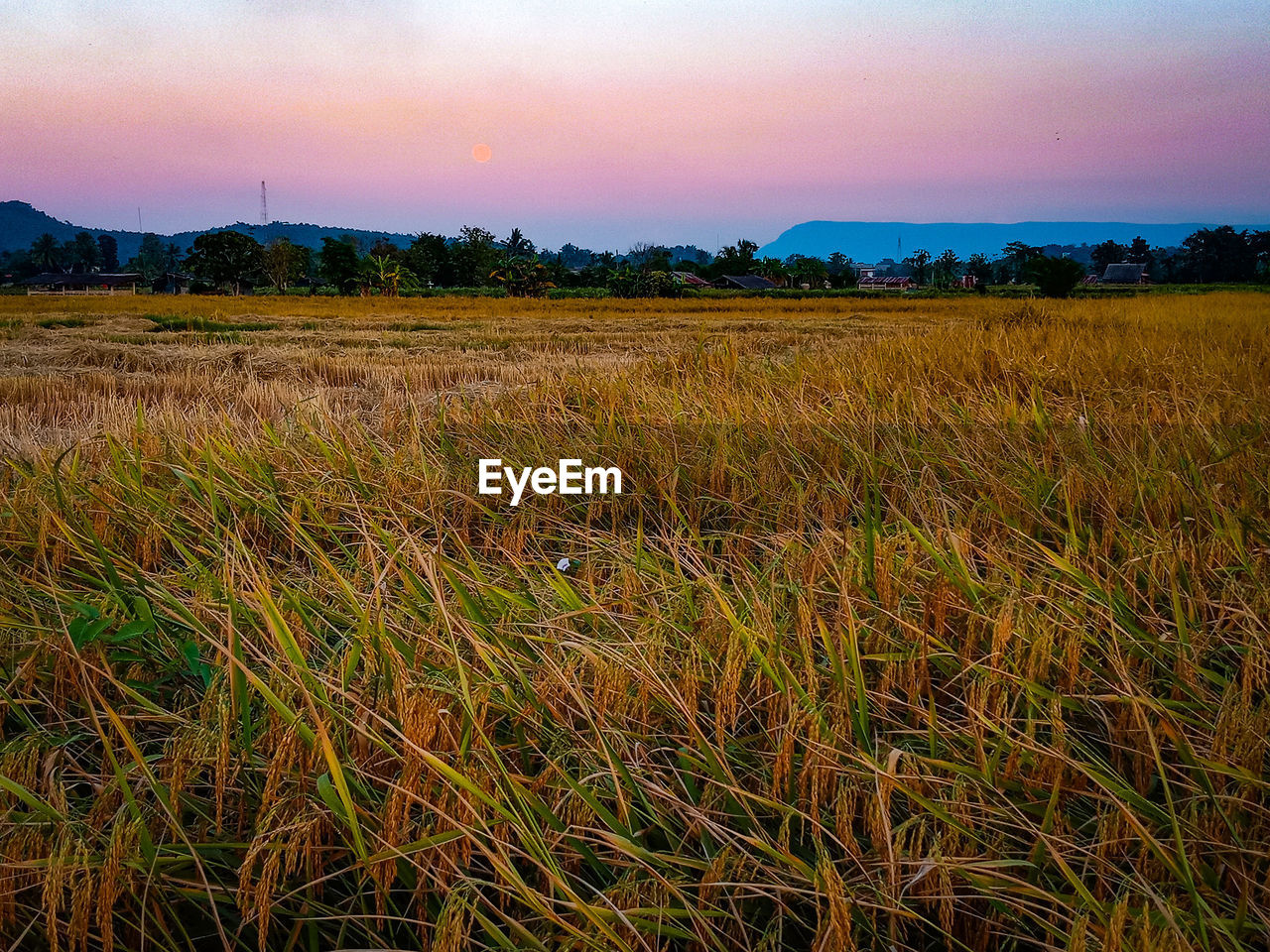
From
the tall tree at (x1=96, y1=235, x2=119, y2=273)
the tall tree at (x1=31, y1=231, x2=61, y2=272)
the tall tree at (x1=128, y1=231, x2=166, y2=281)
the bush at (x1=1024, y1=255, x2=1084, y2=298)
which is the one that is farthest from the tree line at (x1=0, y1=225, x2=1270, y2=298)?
the tall tree at (x1=96, y1=235, x2=119, y2=273)

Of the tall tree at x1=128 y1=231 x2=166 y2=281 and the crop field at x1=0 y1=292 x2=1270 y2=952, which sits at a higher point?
the tall tree at x1=128 y1=231 x2=166 y2=281

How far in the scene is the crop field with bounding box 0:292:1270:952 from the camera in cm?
95

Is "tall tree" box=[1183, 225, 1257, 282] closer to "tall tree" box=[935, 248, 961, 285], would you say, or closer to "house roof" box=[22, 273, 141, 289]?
"tall tree" box=[935, 248, 961, 285]

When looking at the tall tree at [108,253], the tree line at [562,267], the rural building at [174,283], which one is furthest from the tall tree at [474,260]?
the tall tree at [108,253]

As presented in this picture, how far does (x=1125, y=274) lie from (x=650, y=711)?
87.9 meters

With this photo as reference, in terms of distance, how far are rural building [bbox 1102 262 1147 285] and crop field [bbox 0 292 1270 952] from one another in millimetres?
82189

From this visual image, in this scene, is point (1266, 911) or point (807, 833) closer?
point (1266, 911)

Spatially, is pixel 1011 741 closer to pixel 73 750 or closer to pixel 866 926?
pixel 866 926

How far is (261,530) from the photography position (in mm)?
2379

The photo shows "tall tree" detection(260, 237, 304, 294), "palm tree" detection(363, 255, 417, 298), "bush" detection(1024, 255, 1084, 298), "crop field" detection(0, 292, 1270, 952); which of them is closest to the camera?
"crop field" detection(0, 292, 1270, 952)

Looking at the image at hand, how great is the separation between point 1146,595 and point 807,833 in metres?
1.11

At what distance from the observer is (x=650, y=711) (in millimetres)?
1324

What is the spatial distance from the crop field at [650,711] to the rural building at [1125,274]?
82.2m

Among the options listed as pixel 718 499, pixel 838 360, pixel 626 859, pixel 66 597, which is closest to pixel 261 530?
pixel 66 597
